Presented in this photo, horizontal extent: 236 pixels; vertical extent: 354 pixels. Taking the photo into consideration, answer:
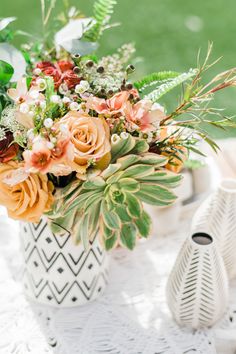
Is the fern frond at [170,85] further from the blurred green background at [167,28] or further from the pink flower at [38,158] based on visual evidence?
the blurred green background at [167,28]

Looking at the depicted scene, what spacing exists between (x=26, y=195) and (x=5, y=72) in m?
0.26

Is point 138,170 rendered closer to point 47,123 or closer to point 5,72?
point 47,123

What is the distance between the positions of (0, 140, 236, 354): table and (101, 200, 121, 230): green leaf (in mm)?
281

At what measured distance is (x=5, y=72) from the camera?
119cm

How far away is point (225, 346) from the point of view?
4.11 ft

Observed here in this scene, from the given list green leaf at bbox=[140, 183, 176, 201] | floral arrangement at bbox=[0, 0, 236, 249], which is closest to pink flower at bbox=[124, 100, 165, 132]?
floral arrangement at bbox=[0, 0, 236, 249]

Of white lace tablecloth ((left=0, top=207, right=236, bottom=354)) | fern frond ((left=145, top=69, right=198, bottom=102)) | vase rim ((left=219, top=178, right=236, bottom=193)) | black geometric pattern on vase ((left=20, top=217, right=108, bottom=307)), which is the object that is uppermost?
fern frond ((left=145, top=69, right=198, bottom=102))

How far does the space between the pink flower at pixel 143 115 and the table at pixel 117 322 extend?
458 millimetres

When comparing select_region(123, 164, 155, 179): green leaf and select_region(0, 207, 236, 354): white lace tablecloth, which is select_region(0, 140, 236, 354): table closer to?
select_region(0, 207, 236, 354): white lace tablecloth

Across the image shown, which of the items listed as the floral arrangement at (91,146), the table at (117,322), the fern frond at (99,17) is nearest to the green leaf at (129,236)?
the floral arrangement at (91,146)

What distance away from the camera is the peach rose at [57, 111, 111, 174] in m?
1.06

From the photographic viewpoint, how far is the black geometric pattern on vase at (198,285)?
3.92ft

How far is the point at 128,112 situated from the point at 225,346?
539 mm

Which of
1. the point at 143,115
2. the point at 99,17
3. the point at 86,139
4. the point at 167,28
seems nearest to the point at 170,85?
the point at 143,115
